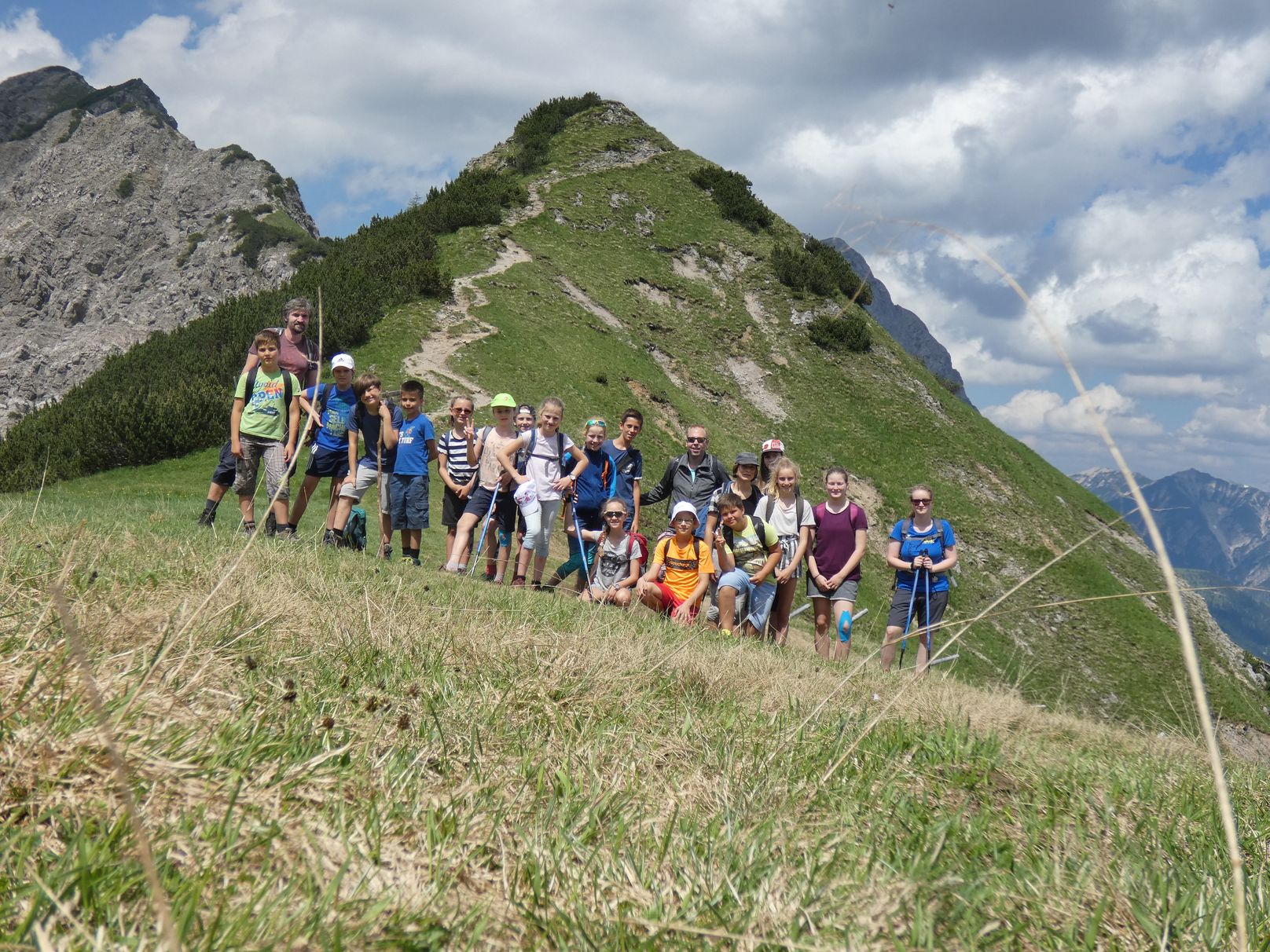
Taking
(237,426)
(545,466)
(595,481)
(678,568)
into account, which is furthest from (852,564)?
(237,426)

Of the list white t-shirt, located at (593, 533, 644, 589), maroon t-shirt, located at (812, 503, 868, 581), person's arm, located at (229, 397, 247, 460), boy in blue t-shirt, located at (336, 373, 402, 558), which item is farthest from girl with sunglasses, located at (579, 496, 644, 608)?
person's arm, located at (229, 397, 247, 460)

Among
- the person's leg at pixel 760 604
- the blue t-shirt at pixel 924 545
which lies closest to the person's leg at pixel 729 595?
the person's leg at pixel 760 604

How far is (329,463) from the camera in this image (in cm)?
1040

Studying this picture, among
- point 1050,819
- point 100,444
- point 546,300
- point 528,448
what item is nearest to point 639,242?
point 546,300

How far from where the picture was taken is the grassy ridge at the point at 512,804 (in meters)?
1.67

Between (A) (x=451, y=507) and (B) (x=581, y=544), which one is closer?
(B) (x=581, y=544)

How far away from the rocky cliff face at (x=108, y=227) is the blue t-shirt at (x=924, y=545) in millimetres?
70221

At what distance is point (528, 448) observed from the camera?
11039 mm

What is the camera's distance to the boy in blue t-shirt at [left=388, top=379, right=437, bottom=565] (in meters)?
10.5

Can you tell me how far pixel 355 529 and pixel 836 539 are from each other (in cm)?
601

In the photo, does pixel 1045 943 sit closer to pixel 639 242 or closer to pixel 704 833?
pixel 704 833

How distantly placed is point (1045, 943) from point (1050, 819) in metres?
0.89

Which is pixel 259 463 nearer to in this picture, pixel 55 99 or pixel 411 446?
pixel 411 446

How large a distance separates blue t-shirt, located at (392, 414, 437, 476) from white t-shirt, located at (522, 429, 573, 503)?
1.29 m
